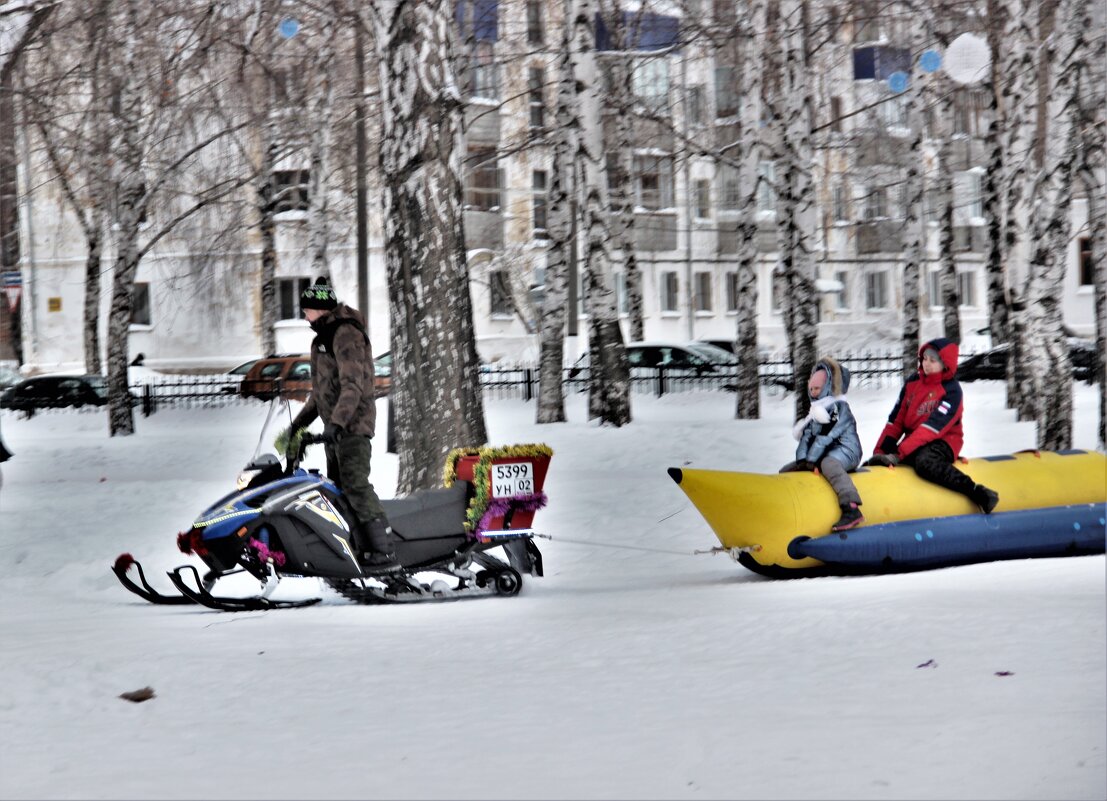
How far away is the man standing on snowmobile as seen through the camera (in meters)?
8.82

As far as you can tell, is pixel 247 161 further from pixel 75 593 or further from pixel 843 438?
pixel 843 438

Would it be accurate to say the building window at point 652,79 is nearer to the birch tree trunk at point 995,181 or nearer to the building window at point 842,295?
the birch tree trunk at point 995,181

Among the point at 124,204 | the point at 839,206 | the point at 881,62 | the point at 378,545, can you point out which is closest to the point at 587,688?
the point at 378,545

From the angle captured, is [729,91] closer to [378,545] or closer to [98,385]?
[98,385]

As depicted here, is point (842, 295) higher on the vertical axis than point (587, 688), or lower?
higher

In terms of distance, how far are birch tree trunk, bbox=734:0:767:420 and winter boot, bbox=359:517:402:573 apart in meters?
13.9

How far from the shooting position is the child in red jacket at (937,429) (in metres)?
9.71

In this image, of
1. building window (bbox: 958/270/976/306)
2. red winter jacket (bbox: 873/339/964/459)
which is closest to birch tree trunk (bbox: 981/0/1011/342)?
red winter jacket (bbox: 873/339/964/459)

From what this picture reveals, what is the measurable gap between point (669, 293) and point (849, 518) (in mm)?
41213

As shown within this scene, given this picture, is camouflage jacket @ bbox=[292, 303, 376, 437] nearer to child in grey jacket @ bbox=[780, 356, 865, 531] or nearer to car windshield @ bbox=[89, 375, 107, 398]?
child in grey jacket @ bbox=[780, 356, 865, 531]

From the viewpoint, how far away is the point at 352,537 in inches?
350

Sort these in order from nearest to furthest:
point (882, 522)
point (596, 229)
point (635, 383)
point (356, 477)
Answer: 1. point (356, 477)
2. point (882, 522)
3. point (596, 229)
4. point (635, 383)

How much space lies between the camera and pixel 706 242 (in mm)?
49625

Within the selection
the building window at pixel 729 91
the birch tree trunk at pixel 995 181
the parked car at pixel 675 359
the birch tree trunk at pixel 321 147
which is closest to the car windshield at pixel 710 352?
the parked car at pixel 675 359
